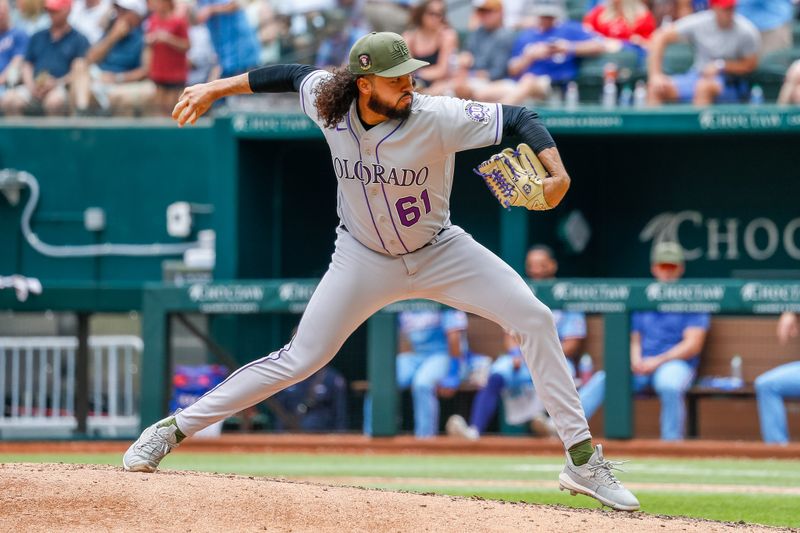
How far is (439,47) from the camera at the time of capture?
39.7ft

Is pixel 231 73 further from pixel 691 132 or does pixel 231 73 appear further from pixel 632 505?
pixel 632 505

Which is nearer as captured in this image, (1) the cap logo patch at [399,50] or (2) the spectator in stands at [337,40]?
(1) the cap logo patch at [399,50]

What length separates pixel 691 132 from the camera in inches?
444

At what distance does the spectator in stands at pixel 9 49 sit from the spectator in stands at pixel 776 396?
8153 mm

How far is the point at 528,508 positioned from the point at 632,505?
416mm

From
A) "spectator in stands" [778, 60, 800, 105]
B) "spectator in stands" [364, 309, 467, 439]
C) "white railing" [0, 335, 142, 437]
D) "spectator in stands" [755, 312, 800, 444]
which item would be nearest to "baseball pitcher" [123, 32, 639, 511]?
"spectator in stands" [755, 312, 800, 444]

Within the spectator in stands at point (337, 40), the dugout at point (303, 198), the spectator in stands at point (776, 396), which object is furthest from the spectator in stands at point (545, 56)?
the spectator in stands at point (776, 396)

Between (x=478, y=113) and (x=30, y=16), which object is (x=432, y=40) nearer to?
(x=30, y=16)

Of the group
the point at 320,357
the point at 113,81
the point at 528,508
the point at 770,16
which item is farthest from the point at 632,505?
the point at 113,81

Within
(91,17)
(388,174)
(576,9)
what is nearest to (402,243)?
(388,174)

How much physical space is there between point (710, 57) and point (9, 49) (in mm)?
7181

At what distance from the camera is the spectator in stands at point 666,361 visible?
382 inches

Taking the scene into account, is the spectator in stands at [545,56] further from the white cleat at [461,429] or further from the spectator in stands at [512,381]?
the white cleat at [461,429]

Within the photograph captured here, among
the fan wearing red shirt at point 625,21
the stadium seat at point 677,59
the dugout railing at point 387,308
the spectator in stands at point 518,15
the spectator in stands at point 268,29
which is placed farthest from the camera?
the spectator in stands at point 268,29
